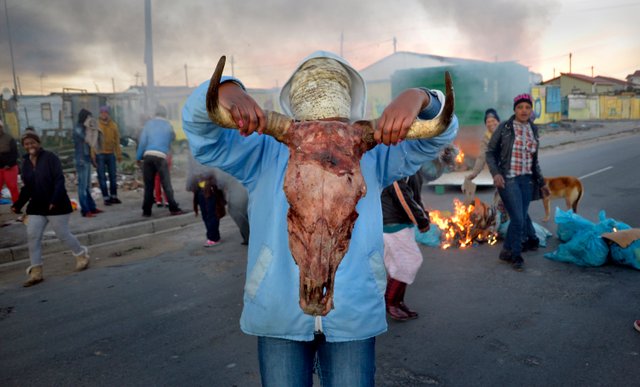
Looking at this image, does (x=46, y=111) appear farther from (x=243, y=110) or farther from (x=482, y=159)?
(x=243, y=110)

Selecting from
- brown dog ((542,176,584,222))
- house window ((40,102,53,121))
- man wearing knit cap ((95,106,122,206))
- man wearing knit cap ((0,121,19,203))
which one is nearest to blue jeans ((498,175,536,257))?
brown dog ((542,176,584,222))

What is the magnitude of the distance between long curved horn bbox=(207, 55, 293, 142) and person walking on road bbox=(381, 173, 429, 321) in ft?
8.29

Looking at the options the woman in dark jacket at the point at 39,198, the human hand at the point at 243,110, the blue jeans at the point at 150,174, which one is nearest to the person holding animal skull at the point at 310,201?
the human hand at the point at 243,110

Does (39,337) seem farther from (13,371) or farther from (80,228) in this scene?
(80,228)

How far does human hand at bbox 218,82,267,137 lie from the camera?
1580 millimetres

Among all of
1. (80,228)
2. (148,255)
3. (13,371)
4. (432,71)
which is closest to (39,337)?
(13,371)

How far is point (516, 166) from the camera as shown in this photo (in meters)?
5.91

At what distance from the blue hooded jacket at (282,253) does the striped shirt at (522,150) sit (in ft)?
14.5

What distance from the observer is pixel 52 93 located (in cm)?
2397

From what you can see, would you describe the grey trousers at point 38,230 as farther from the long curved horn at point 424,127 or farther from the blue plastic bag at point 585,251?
the blue plastic bag at point 585,251

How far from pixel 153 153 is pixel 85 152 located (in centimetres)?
169

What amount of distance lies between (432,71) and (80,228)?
421 inches

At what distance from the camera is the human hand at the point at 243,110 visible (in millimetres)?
1580

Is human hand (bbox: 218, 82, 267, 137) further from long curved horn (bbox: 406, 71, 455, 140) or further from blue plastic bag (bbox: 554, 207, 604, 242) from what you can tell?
blue plastic bag (bbox: 554, 207, 604, 242)
